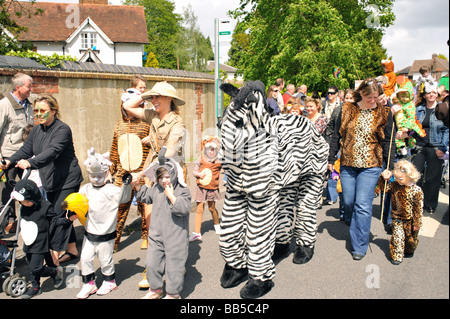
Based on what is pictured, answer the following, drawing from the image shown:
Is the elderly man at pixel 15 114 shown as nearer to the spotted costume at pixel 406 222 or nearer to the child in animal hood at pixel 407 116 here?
the spotted costume at pixel 406 222

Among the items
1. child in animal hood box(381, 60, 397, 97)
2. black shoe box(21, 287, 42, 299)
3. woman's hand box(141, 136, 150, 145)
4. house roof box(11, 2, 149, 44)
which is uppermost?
house roof box(11, 2, 149, 44)

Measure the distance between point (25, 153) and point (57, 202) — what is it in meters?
0.63

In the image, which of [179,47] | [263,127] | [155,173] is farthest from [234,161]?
[179,47]

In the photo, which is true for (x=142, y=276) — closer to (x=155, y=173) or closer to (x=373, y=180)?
(x=155, y=173)

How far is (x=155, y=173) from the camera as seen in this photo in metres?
3.55

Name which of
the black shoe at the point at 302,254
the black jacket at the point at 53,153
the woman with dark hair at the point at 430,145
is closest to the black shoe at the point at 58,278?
the black jacket at the point at 53,153

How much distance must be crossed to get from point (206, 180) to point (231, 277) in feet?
5.20

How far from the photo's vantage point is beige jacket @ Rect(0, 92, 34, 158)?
4.92 meters

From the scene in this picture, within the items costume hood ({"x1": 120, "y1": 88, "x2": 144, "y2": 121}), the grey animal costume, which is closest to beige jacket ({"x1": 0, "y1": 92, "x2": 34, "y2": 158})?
costume hood ({"x1": 120, "y1": 88, "x2": 144, "y2": 121})

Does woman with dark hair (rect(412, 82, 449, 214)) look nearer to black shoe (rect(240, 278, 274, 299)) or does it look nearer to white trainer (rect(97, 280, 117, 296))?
black shoe (rect(240, 278, 274, 299))

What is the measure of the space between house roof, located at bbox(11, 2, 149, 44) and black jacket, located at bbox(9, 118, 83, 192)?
37.7 metres

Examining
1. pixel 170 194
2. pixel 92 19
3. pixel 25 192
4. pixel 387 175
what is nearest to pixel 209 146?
pixel 170 194

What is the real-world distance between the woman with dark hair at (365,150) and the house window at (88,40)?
3959cm

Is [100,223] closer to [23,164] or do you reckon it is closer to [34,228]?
[34,228]
